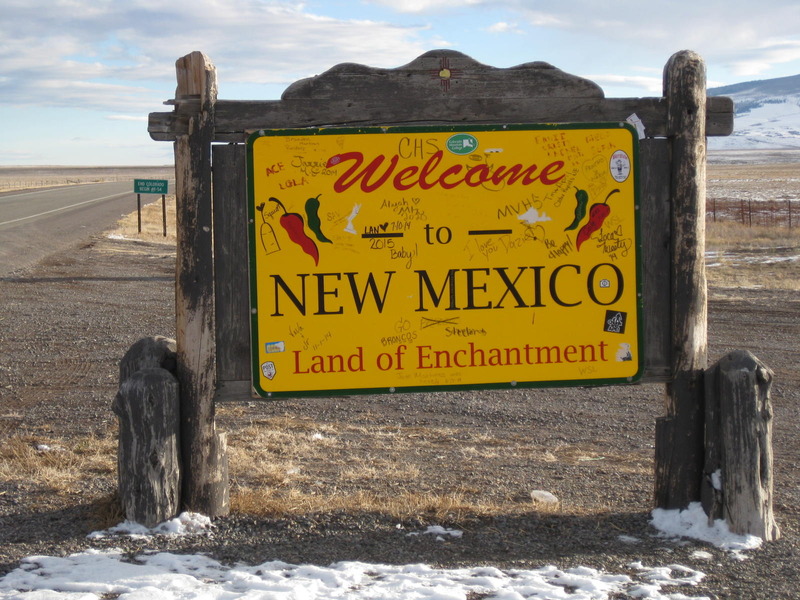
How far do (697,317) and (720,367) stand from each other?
10.7 inches

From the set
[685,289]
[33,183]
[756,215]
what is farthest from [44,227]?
[33,183]

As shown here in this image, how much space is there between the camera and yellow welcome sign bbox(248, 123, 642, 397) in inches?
162

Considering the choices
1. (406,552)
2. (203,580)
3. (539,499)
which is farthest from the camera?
(539,499)

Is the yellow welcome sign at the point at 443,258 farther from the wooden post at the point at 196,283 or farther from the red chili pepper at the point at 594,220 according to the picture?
the wooden post at the point at 196,283

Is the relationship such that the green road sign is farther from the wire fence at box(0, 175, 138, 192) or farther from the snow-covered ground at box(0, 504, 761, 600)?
the wire fence at box(0, 175, 138, 192)

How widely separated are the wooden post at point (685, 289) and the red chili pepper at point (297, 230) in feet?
5.79

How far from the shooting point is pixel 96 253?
22891mm

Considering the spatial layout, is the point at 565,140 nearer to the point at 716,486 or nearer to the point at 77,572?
the point at 716,486

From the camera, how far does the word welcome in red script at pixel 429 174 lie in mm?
4117

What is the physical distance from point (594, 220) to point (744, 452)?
1292 mm

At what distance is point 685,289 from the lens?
13.8 feet

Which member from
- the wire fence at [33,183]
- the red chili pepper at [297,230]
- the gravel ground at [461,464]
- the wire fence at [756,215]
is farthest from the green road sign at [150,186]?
the wire fence at [33,183]

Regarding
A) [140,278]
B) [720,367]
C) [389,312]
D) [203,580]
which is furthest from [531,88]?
[140,278]

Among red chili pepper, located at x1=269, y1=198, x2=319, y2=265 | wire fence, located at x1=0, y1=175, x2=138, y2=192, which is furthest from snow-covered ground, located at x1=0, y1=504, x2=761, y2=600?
wire fence, located at x1=0, y1=175, x2=138, y2=192
